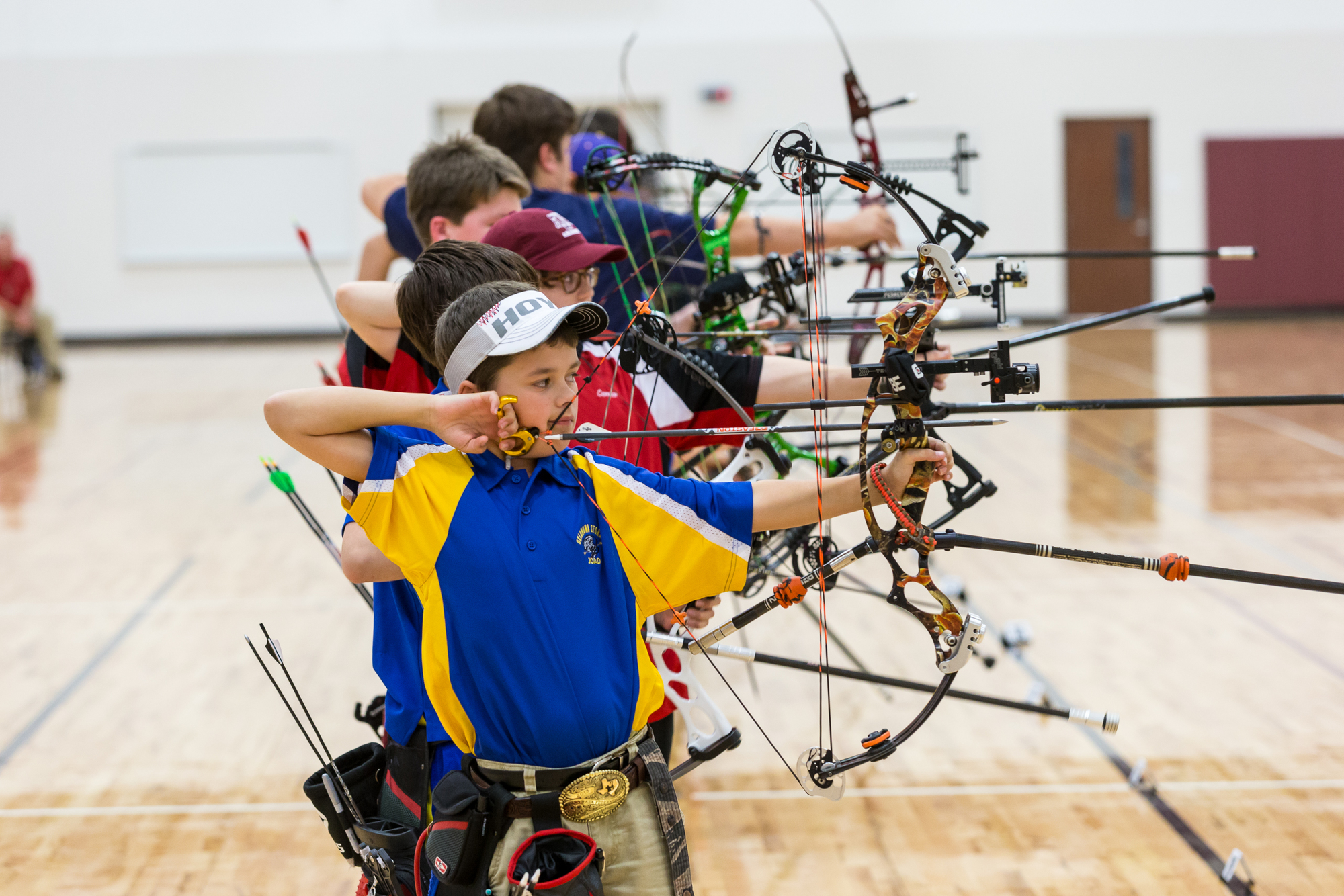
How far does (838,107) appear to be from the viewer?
12.5m

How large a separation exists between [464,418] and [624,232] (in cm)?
109

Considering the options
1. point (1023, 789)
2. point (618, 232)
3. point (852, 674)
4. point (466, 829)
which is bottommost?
point (1023, 789)

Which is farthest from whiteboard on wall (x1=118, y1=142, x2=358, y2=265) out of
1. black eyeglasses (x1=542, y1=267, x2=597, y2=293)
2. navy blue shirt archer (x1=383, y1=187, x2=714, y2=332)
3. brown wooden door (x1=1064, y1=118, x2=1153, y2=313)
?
black eyeglasses (x1=542, y1=267, x2=597, y2=293)

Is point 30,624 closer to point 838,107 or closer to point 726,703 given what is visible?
point 726,703

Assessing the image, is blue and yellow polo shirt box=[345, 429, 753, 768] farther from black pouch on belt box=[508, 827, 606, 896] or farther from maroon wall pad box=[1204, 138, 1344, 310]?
maroon wall pad box=[1204, 138, 1344, 310]

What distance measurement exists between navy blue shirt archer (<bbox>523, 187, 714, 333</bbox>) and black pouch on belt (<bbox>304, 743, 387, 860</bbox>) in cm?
88

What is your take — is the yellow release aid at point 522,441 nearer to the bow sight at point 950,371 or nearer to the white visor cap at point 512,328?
the white visor cap at point 512,328

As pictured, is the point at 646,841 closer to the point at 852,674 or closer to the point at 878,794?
the point at 852,674

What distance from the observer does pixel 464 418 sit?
4.30 ft

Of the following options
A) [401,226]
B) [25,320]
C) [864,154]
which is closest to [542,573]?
[401,226]

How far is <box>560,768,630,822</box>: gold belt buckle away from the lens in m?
1.36

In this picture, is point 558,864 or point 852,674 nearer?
point 558,864

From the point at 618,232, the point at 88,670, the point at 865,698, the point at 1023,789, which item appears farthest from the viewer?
the point at 88,670

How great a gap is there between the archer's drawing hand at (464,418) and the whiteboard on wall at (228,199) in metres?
11.8
